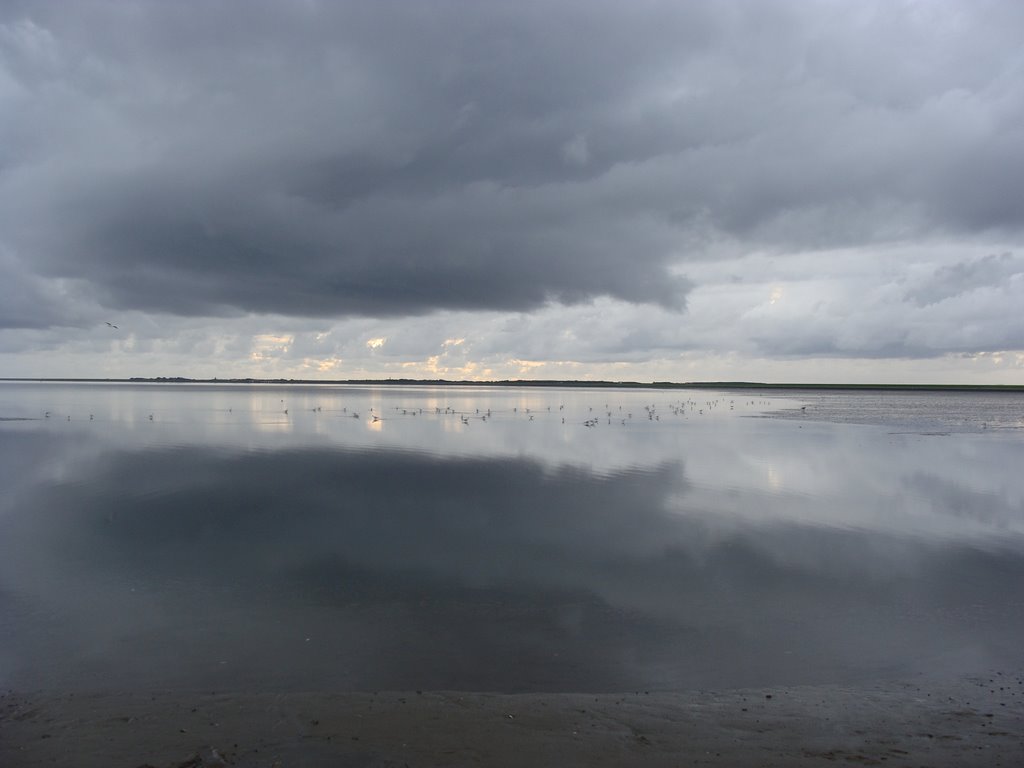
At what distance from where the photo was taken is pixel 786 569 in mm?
16453

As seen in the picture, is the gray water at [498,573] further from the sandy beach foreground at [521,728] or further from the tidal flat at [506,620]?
the sandy beach foreground at [521,728]

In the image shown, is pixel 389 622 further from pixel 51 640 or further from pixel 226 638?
pixel 51 640

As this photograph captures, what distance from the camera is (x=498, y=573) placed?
51.5ft

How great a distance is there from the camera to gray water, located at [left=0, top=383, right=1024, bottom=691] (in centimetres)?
1058

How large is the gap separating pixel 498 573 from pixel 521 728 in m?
7.48

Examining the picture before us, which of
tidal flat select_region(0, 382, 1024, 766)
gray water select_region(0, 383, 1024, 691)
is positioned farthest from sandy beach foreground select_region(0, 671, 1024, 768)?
gray water select_region(0, 383, 1024, 691)

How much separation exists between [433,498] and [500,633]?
550 inches

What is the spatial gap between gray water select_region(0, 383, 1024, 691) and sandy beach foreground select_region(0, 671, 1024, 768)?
70 cm

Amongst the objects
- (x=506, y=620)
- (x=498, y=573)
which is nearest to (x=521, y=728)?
(x=506, y=620)

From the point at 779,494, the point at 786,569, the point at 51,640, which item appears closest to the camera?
the point at 51,640

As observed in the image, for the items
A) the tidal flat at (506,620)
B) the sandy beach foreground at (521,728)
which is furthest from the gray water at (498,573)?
the sandy beach foreground at (521,728)

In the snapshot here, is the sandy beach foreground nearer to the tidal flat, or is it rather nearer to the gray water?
the tidal flat

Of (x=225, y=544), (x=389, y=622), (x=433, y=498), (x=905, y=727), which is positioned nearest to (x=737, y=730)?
(x=905, y=727)

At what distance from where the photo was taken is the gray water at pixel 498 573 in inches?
416
